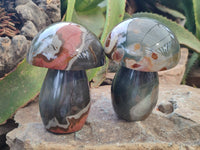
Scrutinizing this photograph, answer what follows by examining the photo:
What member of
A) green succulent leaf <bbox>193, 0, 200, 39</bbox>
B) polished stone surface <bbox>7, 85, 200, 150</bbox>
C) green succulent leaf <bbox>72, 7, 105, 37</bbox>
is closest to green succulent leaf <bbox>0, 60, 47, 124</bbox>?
polished stone surface <bbox>7, 85, 200, 150</bbox>

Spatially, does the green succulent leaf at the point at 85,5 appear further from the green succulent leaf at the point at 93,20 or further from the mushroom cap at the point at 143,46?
the mushroom cap at the point at 143,46

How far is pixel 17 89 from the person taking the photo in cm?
122

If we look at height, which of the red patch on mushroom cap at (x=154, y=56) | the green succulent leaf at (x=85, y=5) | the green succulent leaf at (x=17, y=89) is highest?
the red patch on mushroom cap at (x=154, y=56)

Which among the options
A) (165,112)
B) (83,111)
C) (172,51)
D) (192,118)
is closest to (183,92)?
(165,112)

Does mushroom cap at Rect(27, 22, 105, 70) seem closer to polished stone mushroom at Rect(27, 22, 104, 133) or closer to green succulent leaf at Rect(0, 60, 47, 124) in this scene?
polished stone mushroom at Rect(27, 22, 104, 133)

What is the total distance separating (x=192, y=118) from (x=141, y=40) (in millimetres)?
480

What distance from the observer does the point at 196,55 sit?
2.27 metres

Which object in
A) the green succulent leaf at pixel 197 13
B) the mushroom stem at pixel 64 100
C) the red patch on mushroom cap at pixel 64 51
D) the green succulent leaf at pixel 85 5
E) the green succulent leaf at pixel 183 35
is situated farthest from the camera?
the green succulent leaf at pixel 197 13

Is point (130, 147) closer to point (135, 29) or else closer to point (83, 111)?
point (83, 111)

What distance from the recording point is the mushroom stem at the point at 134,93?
93cm

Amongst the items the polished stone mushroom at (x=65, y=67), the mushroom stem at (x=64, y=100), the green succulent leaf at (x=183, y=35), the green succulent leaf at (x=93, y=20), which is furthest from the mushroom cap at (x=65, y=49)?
the green succulent leaf at (x=183, y=35)

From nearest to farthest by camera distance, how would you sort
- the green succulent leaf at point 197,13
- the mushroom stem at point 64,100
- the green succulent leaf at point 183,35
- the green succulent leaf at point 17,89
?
the mushroom stem at point 64,100, the green succulent leaf at point 17,89, the green succulent leaf at point 183,35, the green succulent leaf at point 197,13

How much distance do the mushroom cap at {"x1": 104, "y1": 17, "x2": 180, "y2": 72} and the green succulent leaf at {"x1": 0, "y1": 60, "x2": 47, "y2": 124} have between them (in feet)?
1.80

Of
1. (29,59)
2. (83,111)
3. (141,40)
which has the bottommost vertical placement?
(83,111)
